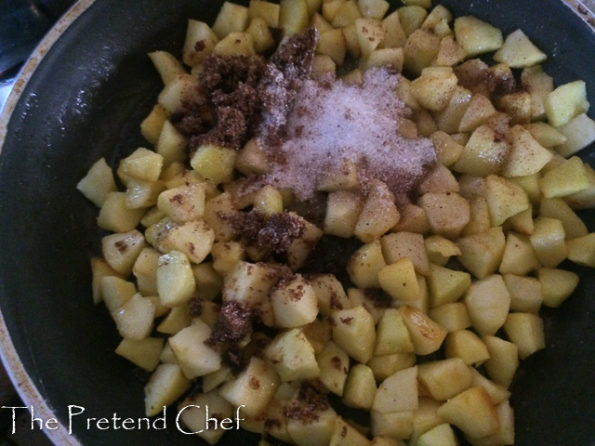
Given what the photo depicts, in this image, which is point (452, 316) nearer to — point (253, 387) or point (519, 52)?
point (253, 387)

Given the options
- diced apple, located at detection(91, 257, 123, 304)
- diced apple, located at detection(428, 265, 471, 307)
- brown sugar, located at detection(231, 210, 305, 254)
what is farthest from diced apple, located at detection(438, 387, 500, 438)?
diced apple, located at detection(91, 257, 123, 304)

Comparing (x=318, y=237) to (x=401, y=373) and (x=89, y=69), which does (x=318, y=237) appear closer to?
(x=401, y=373)

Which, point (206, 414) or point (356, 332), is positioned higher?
point (356, 332)

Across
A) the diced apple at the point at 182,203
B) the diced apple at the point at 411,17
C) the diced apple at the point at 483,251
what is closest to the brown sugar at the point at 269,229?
the diced apple at the point at 182,203

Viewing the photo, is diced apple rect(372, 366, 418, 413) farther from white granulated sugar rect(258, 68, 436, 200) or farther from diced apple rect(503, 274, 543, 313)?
white granulated sugar rect(258, 68, 436, 200)

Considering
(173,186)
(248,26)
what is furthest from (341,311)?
(248,26)

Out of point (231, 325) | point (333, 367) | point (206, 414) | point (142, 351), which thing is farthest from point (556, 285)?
point (142, 351)

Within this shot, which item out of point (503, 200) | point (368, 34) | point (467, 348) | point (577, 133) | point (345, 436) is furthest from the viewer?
point (368, 34)
